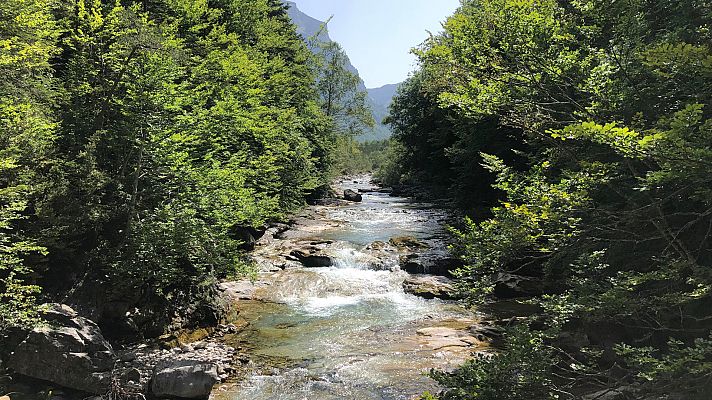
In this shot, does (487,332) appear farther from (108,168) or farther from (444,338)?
(108,168)

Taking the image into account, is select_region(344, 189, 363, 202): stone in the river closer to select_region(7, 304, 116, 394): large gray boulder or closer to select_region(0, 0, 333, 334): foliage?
select_region(0, 0, 333, 334): foliage

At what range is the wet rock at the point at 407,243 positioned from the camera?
18078 mm

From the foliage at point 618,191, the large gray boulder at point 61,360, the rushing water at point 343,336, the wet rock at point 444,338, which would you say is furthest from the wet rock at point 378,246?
the large gray boulder at point 61,360

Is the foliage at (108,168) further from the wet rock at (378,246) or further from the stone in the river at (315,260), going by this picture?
the wet rock at (378,246)

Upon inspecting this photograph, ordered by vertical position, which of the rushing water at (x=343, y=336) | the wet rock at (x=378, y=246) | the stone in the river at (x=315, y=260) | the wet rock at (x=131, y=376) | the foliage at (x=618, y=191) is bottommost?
the rushing water at (x=343, y=336)

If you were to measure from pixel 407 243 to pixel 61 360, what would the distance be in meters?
13.5

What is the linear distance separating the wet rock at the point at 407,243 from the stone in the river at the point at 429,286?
2.92m

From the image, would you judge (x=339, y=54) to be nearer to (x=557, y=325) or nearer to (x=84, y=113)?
(x=84, y=113)

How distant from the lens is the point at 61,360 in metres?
7.35

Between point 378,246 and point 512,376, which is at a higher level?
point 512,376

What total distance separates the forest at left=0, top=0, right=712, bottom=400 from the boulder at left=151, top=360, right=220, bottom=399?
7.74 ft

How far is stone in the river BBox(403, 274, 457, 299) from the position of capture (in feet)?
43.7

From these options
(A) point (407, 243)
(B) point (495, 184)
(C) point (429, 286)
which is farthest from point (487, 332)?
(A) point (407, 243)

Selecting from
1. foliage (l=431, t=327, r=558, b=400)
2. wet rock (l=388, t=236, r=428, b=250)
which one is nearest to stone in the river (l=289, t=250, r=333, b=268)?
wet rock (l=388, t=236, r=428, b=250)
